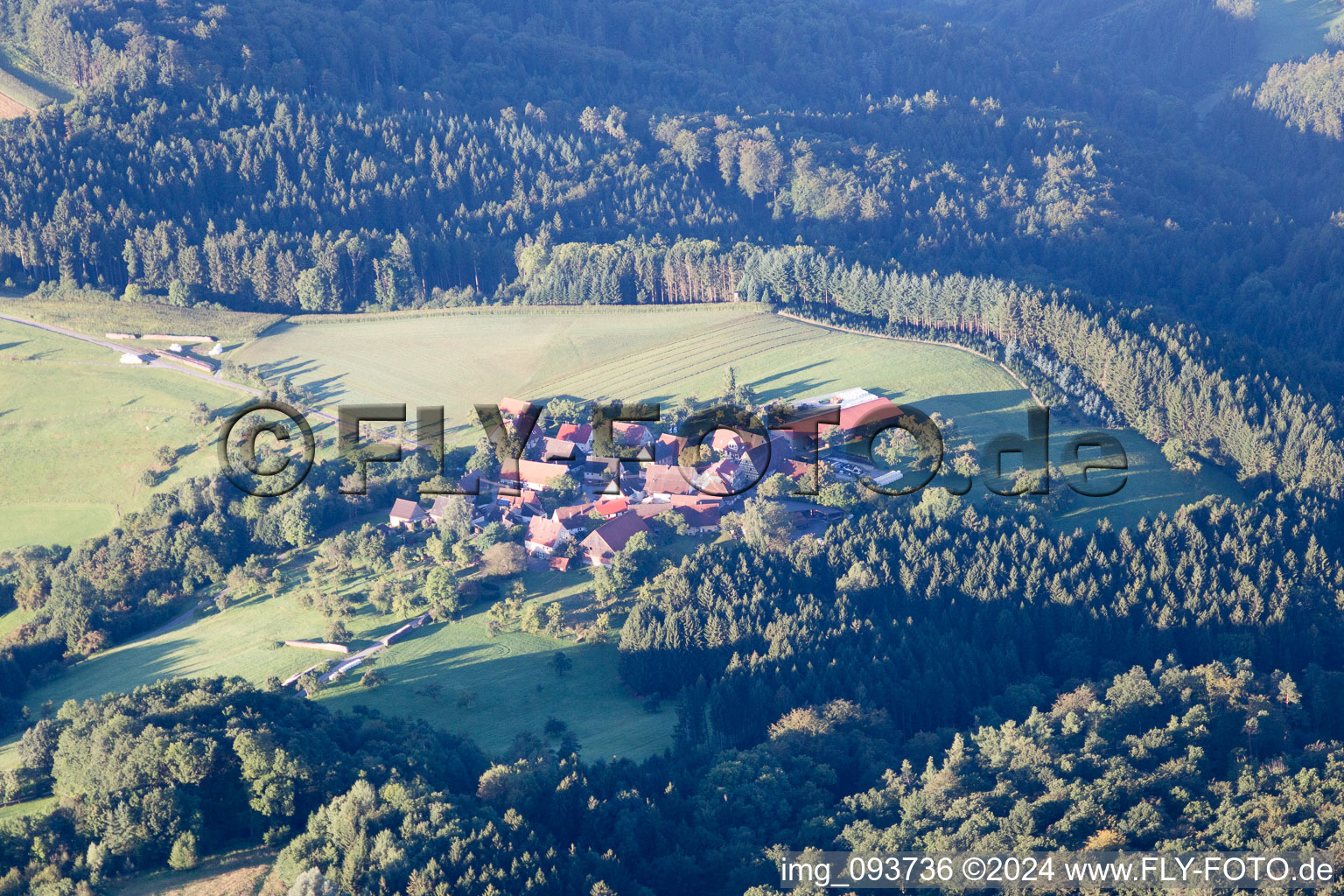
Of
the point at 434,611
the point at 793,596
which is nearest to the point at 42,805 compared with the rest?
the point at 434,611

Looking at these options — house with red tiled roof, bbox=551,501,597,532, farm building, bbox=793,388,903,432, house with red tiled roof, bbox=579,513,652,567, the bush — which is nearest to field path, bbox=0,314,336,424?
house with red tiled roof, bbox=551,501,597,532

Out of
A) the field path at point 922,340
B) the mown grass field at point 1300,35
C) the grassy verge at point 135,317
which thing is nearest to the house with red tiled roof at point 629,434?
the field path at point 922,340

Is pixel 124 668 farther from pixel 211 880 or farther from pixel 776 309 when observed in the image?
pixel 776 309

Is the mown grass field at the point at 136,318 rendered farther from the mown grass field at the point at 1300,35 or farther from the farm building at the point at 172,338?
the mown grass field at the point at 1300,35

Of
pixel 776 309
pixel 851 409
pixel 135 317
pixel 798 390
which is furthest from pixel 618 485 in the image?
pixel 135 317

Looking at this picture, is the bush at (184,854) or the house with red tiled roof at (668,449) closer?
the bush at (184,854)

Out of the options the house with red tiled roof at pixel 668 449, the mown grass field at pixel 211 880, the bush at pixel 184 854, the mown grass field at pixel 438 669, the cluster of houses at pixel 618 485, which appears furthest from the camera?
the house with red tiled roof at pixel 668 449

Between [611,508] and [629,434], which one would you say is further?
[629,434]
